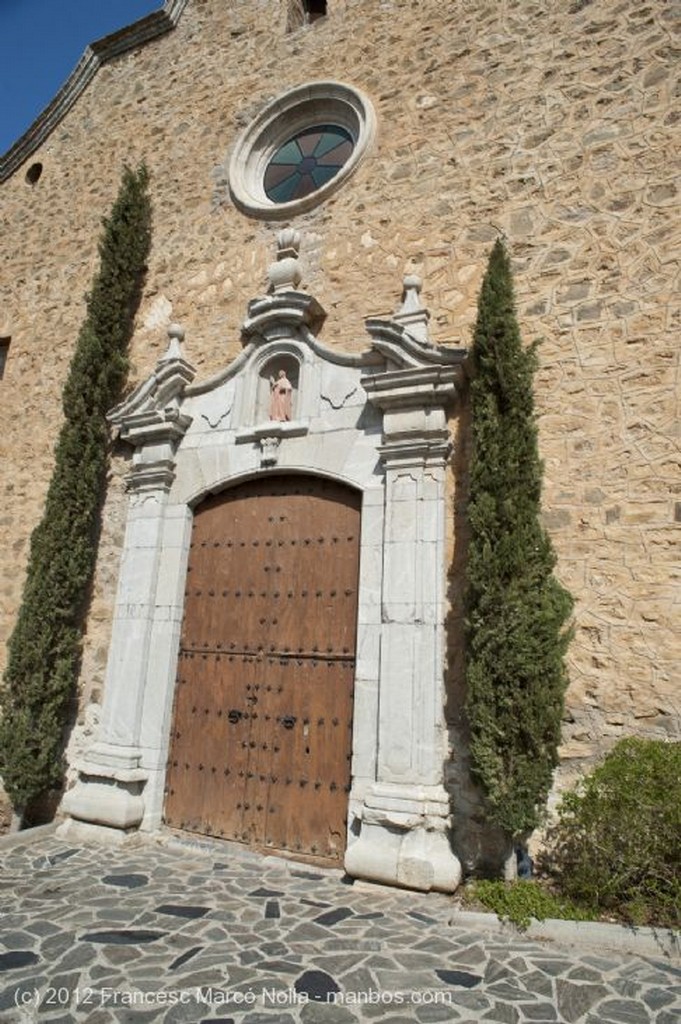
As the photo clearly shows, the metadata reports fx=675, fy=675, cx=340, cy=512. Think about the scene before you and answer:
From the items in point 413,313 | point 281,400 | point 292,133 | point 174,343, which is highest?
point 292,133

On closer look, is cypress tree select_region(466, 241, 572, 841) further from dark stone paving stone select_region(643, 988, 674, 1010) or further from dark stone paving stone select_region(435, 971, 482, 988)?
dark stone paving stone select_region(643, 988, 674, 1010)

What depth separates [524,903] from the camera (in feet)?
12.2

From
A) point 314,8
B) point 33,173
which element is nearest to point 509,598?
point 314,8

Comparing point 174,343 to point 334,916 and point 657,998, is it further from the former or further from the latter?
point 657,998

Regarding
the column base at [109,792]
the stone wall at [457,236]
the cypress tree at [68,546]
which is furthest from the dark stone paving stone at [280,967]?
the cypress tree at [68,546]

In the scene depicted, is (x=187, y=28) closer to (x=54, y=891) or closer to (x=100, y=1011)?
(x=54, y=891)

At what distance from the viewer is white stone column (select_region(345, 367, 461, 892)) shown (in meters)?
4.21

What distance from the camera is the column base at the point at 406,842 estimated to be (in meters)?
4.09

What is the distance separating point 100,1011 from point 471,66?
723 centimetres

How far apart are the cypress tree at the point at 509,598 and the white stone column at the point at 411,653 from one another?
37cm

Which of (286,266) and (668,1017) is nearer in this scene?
(668,1017)

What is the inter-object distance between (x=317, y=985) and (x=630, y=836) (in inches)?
70.5

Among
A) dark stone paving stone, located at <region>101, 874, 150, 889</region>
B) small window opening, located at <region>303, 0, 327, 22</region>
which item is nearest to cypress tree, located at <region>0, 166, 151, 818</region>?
dark stone paving stone, located at <region>101, 874, 150, 889</region>

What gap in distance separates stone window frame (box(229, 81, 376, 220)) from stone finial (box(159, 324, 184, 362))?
1454mm
